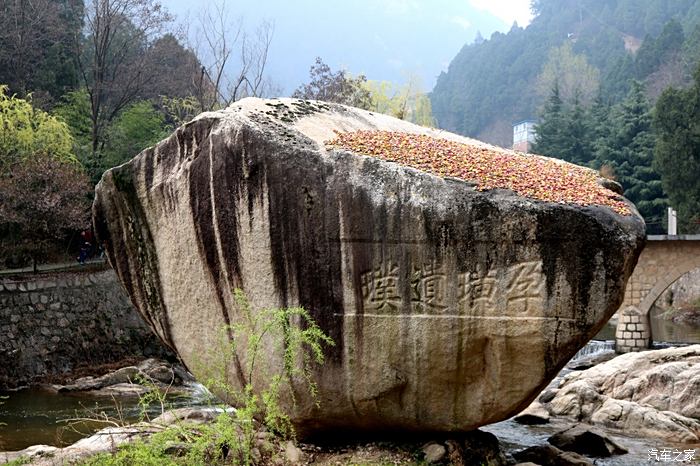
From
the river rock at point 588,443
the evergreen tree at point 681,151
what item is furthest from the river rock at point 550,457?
the evergreen tree at point 681,151

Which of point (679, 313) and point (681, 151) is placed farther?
point (679, 313)

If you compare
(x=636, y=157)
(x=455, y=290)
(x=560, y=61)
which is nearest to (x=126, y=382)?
(x=455, y=290)

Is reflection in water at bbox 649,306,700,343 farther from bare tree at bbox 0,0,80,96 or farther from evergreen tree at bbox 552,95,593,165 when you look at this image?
bare tree at bbox 0,0,80,96

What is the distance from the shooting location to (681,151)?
1245 inches

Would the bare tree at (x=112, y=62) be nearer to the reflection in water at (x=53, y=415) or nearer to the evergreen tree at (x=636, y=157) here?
the reflection in water at (x=53, y=415)

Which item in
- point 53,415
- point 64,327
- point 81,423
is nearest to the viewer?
point 81,423

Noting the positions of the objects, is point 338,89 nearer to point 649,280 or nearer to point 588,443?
point 649,280

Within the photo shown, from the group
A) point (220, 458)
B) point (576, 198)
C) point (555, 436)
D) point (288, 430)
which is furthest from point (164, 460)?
point (555, 436)

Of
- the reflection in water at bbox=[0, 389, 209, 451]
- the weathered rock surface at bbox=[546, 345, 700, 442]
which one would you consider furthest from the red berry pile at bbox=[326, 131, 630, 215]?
the reflection in water at bbox=[0, 389, 209, 451]

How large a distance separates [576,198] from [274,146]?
3.01 meters

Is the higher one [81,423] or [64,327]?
[64,327]

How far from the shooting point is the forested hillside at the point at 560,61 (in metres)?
59.8

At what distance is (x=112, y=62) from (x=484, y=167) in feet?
93.2

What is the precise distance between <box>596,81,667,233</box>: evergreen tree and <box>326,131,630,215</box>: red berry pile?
27.0 meters
